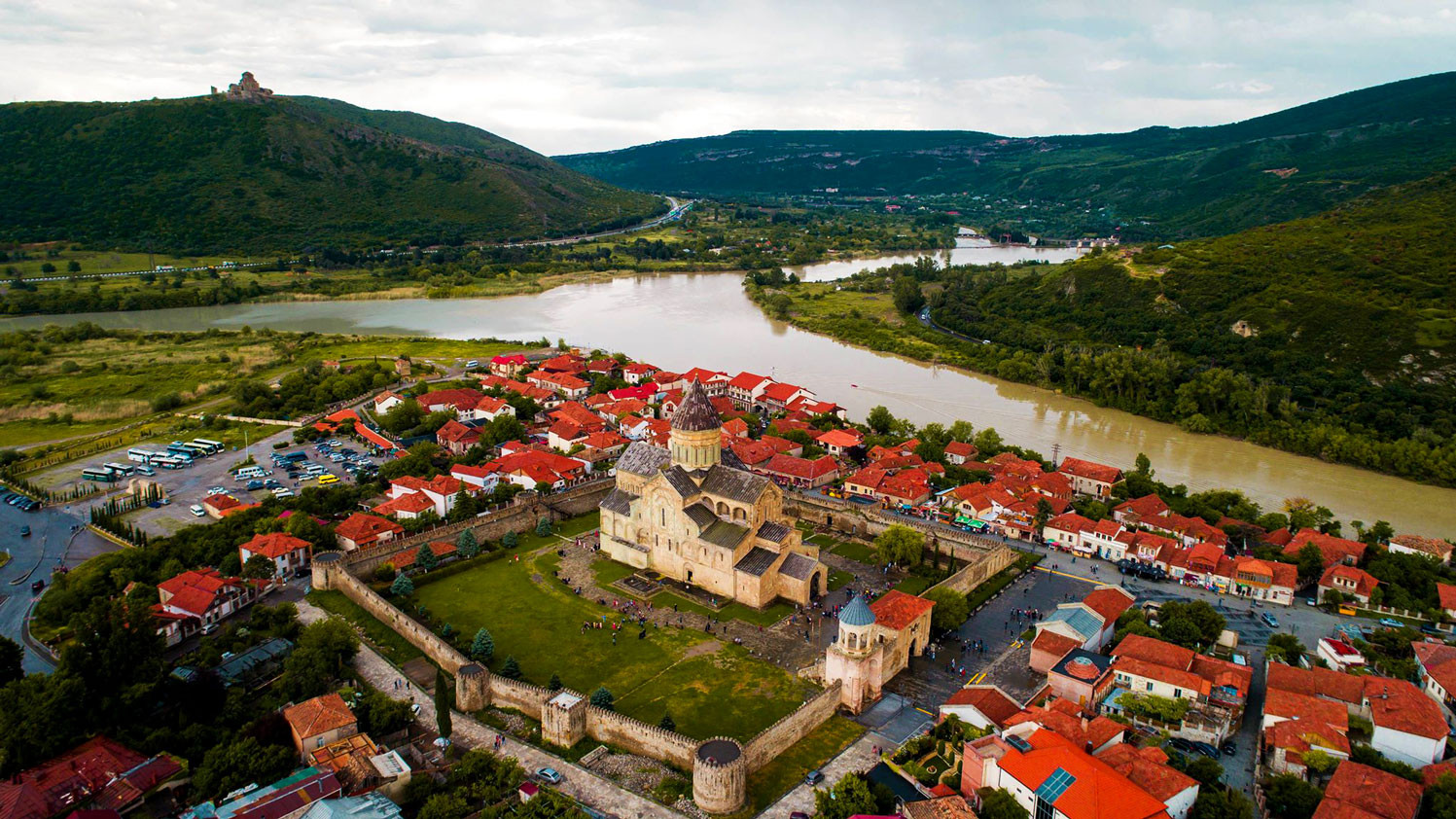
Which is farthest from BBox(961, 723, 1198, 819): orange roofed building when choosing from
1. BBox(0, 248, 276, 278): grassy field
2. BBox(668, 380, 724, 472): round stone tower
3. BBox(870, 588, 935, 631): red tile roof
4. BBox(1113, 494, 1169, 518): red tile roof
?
BBox(0, 248, 276, 278): grassy field

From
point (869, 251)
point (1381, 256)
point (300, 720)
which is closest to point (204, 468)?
point (300, 720)

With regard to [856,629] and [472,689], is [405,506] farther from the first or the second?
[856,629]

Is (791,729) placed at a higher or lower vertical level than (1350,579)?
lower

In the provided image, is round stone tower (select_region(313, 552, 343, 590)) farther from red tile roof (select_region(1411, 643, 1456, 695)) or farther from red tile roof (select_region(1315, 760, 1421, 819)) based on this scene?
red tile roof (select_region(1411, 643, 1456, 695))

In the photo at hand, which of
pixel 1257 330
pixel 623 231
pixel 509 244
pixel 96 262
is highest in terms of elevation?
pixel 623 231

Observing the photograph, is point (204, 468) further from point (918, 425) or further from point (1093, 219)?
point (1093, 219)

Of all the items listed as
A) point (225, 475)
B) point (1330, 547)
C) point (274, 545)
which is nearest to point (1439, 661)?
point (1330, 547)

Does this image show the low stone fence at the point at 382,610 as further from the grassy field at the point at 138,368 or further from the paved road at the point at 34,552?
the grassy field at the point at 138,368
